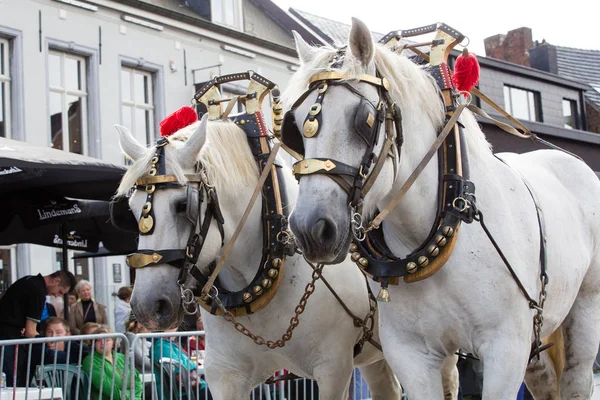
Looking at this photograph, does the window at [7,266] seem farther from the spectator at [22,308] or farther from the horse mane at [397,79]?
the horse mane at [397,79]

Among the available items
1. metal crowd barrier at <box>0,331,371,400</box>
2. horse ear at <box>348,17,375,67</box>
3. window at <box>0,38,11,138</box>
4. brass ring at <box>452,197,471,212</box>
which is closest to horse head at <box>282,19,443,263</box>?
horse ear at <box>348,17,375,67</box>

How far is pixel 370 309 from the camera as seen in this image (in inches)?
158

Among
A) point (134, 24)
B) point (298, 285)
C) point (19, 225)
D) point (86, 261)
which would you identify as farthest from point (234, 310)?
point (134, 24)

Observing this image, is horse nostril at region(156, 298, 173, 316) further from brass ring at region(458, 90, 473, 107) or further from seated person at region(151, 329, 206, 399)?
seated person at region(151, 329, 206, 399)

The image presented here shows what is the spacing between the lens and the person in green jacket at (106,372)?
575cm

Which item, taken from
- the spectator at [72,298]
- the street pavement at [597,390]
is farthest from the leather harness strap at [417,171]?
the spectator at [72,298]

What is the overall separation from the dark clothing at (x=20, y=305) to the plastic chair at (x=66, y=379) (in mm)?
1261

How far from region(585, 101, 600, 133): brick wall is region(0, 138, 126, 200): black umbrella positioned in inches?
906

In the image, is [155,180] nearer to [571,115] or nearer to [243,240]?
[243,240]

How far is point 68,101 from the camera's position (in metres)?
14.0

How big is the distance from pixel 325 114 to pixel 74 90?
12157mm

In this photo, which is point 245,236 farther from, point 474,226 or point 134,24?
point 134,24

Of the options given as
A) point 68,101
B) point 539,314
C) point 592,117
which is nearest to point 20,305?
point 539,314

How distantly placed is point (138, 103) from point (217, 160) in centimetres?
1190
